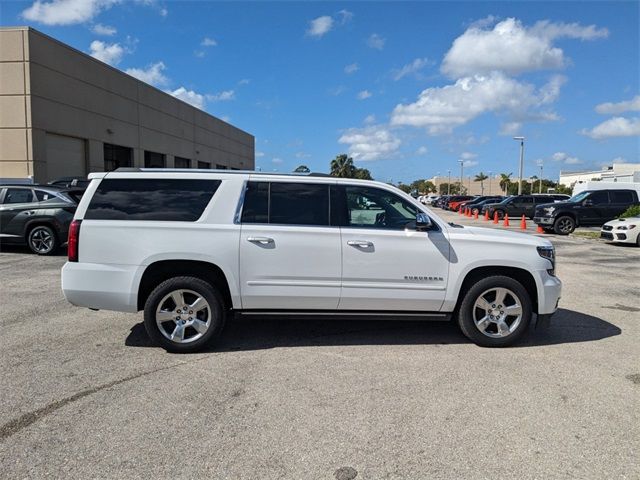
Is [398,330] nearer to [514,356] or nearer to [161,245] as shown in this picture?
[514,356]

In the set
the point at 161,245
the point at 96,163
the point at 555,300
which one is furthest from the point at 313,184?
the point at 96,163

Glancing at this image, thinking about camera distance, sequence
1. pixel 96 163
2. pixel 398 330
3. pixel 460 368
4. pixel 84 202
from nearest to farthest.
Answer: pixel 460 368 < pixel 84 202 < pixel 398 330 < pixel 96 163

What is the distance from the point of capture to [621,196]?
2198 cm

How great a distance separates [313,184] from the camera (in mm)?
5355

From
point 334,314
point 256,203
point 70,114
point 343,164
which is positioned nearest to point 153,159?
point 70,114

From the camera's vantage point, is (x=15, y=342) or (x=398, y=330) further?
(x=398, y=330)

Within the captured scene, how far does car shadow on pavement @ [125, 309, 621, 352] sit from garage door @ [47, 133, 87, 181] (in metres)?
21.8

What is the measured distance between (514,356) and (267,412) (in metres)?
2.76

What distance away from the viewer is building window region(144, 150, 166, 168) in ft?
116

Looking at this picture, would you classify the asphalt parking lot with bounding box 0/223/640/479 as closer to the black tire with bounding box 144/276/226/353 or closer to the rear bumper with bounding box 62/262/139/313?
the black tire with bounding box 144/276/226/353

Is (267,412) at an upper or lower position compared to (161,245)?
lower

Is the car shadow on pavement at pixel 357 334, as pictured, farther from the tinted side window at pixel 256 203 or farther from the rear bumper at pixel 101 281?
the tinted side window at pixel 256 203

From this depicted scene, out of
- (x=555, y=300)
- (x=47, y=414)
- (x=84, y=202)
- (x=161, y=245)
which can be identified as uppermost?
(x=84, y=202)

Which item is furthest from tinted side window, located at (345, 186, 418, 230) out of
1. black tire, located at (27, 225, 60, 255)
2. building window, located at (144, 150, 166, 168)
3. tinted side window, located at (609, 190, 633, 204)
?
building window, located at (144, 150, 166, 168)
